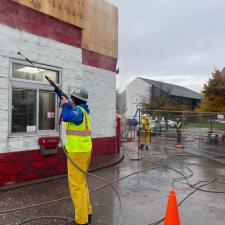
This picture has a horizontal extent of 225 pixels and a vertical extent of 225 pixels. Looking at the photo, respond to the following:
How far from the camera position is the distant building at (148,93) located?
5553 centimetres

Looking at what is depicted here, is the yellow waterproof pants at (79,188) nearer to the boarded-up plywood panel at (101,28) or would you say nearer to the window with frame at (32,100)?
the window with frame at (32,100)

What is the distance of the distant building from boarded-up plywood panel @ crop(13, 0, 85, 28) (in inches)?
1782

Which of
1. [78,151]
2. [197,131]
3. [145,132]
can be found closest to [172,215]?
[78,151]

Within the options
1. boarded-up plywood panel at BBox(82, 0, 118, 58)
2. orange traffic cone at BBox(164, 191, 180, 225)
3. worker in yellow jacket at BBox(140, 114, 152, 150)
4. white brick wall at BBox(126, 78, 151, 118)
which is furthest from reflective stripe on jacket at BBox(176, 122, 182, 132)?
white brick wall at BBox(126, 78, 151, 118)

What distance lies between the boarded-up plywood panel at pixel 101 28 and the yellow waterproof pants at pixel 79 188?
21.1 feet

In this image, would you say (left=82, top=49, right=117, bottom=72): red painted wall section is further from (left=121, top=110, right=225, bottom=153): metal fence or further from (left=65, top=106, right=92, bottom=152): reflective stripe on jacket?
(left=65, top=106, right=92, bottom=152): reflective stripe on jacket

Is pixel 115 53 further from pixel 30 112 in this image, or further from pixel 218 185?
pixel 218 185

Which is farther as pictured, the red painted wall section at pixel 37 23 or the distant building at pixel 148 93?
the distant building at pixel 148 93

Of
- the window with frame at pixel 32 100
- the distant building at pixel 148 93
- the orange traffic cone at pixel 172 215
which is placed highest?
the distant building at pixel 148 93

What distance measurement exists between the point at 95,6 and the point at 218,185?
23.5ft

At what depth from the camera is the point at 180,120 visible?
14266mm

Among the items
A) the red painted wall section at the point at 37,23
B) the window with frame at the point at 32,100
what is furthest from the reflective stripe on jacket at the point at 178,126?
the window with frame at the point at 32,100

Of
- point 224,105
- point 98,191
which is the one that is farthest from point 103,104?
point 224,105

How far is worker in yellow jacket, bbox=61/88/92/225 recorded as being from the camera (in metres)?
4.32
